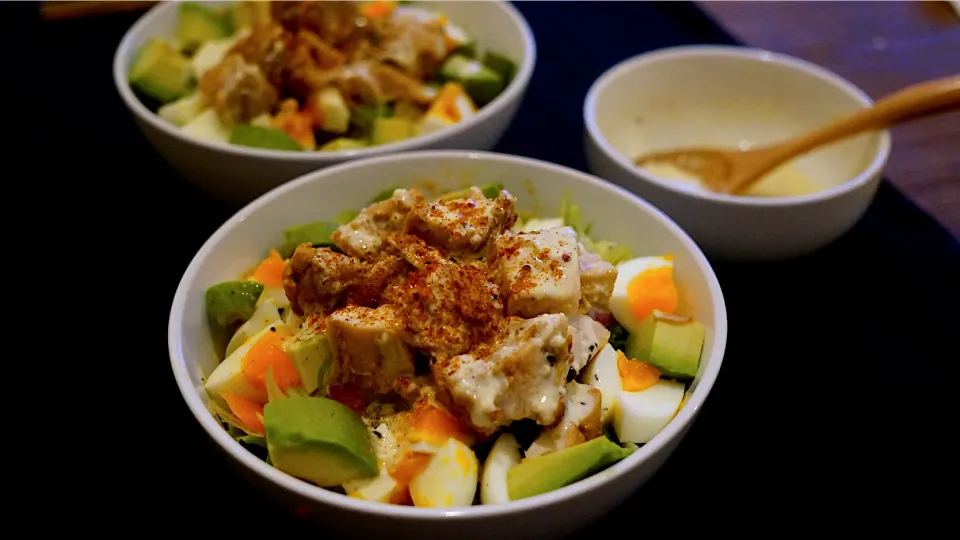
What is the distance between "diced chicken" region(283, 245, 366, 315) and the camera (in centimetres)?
113

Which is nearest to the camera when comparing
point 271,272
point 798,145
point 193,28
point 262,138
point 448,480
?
point 448,480

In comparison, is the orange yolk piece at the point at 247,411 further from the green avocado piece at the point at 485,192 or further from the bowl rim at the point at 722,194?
the bowl rim at the point at 722,194

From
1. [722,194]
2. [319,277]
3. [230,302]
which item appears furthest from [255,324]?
[722,194]

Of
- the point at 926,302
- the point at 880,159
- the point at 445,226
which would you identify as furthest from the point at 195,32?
the point at 926,302

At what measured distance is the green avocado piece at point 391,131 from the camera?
5.32 ft

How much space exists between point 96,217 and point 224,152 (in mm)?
430

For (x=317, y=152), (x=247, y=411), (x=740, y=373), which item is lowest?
(x=740, y=373)

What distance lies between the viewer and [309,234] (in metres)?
1.33

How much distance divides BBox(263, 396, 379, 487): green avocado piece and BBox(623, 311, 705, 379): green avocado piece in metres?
0.43

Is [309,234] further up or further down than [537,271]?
further down

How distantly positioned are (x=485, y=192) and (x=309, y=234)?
31 cm

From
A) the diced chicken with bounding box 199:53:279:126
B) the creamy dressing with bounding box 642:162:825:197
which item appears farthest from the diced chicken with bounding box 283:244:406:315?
the creamy dressing with bounding box 642:162:825:197

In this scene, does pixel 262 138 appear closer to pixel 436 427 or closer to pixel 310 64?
pixel 310 64

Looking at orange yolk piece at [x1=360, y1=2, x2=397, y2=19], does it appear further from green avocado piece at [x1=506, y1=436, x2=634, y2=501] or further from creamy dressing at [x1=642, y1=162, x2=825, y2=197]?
green avocado piece at [x1=506, y1=436, x2=634, y2=501]
